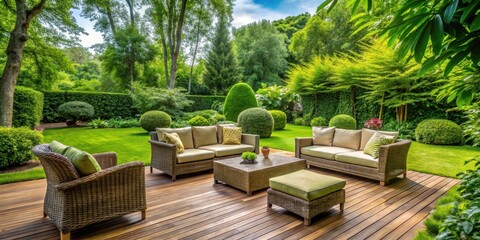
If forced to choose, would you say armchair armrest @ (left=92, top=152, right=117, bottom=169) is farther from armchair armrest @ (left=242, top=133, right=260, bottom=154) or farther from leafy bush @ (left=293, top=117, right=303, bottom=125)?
leafy bush @ (left=293, top=117, right=303, bottom=125)

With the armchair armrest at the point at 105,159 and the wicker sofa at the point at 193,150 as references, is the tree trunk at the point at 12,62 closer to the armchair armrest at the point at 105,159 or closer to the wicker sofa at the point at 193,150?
the wicker sofa at the point at 193,150

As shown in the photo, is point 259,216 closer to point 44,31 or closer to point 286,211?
point 286,211

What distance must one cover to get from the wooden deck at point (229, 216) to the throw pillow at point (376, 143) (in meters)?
0.60

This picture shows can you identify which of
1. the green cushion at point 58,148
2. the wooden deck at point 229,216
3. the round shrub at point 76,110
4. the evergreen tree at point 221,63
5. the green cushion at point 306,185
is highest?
the evergreen tree at point 221,63

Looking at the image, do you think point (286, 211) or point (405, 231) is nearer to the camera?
point (405, 231)

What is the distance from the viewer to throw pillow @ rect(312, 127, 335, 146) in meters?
5.46

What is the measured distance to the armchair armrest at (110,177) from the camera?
2367mm

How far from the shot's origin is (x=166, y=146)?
4.36 m

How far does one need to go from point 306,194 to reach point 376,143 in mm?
2442

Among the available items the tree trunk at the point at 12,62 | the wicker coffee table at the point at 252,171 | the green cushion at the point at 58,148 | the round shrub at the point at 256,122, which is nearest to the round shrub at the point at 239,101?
the round shrub at the point at 256,122

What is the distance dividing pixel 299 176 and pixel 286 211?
19.0 inches

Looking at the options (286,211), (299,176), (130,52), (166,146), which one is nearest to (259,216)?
(286,211)

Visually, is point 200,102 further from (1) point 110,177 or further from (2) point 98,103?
(1) point 110,177

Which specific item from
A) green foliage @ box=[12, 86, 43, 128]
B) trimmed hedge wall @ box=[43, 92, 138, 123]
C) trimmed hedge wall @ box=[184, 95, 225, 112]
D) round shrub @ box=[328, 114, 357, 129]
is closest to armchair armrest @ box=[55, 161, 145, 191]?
green foliage @ box=[12, 86, 43, 128]
